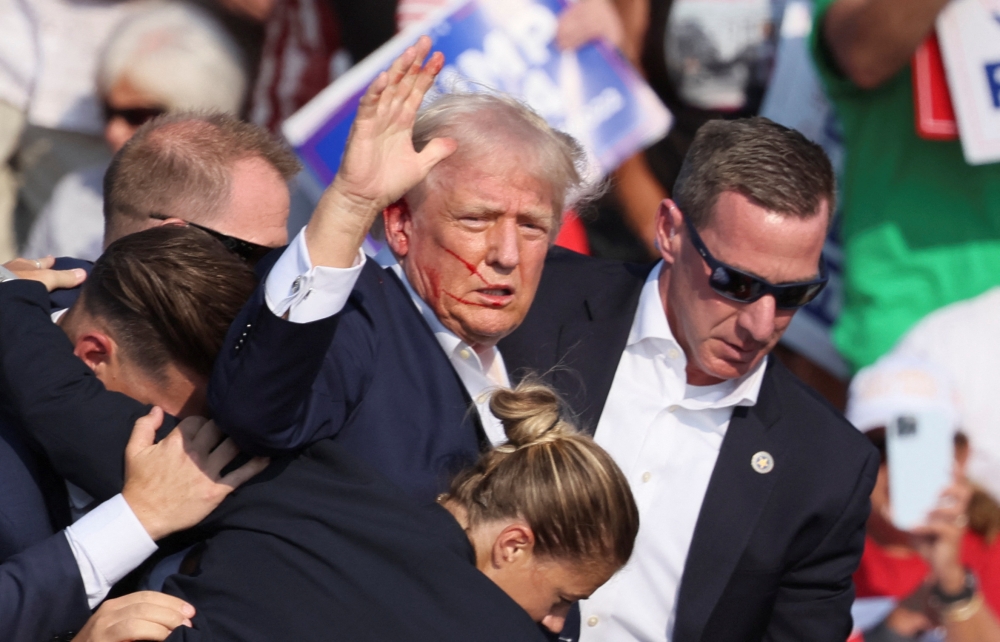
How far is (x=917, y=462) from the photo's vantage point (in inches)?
165

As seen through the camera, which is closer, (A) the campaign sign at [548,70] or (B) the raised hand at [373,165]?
(B) the raised hand at [373,165]

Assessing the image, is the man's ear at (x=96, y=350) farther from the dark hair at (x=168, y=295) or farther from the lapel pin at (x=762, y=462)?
the lapel pin at (x=762, y=462)

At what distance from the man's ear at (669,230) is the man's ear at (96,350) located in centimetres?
148

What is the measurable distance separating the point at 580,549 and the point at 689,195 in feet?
4.29

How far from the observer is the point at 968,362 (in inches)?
167

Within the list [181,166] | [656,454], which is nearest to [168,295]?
[181,166]

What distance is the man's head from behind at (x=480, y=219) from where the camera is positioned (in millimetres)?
2377

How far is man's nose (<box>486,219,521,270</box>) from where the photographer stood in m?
2.36

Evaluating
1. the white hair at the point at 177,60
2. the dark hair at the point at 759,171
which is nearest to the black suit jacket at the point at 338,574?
the dark hair at the point at 759,171

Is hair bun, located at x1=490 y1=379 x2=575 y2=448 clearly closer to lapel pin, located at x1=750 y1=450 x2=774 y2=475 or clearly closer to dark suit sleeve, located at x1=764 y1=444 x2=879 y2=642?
lapel pin, located at x1=750 y1=450 x2=774 y2=475

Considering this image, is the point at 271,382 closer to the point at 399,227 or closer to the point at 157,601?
the point at 157,601

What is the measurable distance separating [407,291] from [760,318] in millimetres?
923

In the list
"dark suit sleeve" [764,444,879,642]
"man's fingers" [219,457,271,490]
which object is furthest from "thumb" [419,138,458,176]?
"dark suit sleeve" [764,444,879,642]

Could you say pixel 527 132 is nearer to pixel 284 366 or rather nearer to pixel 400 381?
pixel 400 381
